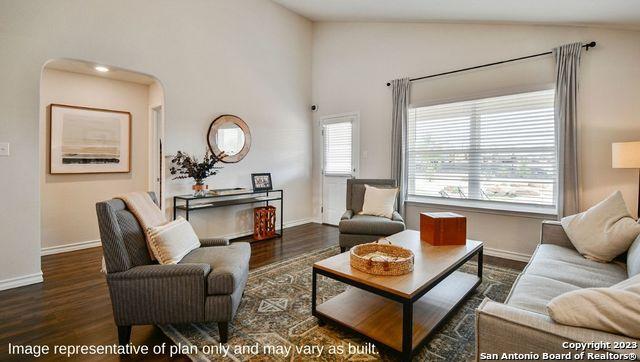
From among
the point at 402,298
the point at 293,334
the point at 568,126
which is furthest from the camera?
the point at 568,126

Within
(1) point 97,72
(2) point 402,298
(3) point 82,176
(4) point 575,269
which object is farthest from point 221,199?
(4) point 575,269

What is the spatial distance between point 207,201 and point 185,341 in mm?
2563

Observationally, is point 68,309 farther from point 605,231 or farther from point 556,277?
point 605,231

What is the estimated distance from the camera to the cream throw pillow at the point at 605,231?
2096mm

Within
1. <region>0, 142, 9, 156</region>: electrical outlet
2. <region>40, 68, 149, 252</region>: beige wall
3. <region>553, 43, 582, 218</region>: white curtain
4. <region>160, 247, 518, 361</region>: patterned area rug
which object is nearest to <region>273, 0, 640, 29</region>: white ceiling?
<region>553, 43, 582, 218</region>: white curtain

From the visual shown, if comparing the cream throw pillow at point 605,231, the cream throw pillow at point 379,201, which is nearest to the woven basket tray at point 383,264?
the cream throw pillow at point 605,231

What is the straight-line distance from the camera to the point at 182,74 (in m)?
3.97

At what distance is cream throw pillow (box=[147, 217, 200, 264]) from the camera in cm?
200

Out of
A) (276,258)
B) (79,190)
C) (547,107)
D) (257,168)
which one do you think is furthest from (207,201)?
(547,107)

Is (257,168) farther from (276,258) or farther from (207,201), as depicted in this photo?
(276,258)

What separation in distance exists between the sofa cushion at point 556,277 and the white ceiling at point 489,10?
219 cm

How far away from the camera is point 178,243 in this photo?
2127 mm

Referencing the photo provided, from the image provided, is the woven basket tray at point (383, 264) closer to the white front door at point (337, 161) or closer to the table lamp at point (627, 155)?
the table lamp at point (627, 155)

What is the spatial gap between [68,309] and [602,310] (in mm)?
3292
